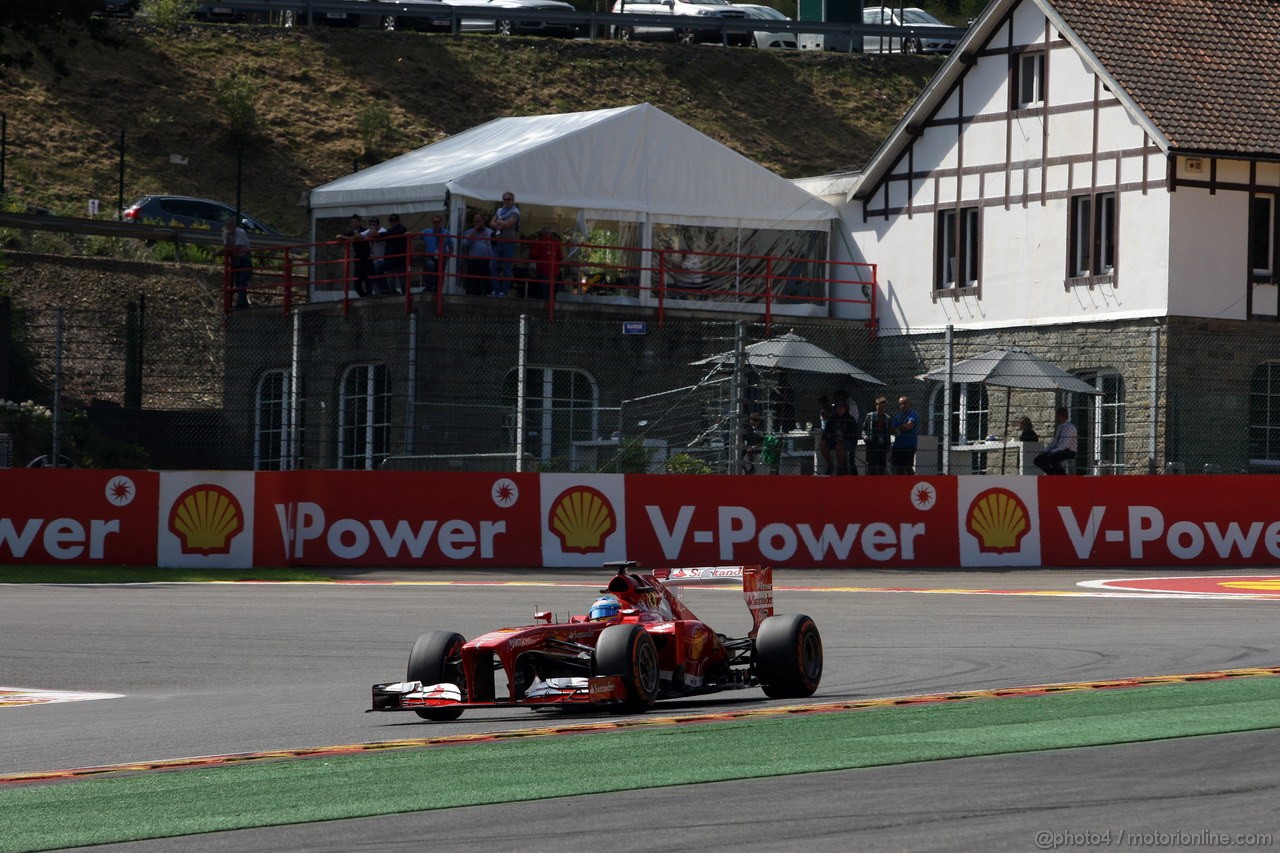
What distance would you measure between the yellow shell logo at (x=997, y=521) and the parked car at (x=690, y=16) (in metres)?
42.2

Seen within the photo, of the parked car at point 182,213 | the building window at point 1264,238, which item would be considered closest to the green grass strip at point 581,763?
the building window at point 1264,238

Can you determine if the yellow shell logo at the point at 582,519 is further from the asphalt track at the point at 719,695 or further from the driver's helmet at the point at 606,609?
the driver's helmet at the point at 606,609

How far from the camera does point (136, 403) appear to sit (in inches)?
1249

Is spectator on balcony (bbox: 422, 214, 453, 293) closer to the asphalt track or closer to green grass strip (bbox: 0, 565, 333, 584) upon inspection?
green grass strip (bbox: 0, 565, 333, 584)

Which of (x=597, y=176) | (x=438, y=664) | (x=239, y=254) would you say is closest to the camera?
(x=438, y=664)

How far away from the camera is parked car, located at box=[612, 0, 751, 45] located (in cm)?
6384

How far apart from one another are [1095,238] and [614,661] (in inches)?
898

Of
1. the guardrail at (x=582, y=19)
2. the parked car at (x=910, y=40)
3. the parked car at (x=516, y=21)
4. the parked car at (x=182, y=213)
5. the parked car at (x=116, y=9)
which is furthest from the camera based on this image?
the parked car at (x=910, y=40)

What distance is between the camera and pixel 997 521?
77.8 feet

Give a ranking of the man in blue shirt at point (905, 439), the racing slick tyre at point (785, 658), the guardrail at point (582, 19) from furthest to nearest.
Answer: the guardrail at point (582, 19) < the man in blue shirt at point (905, 439) < the racing slick tyre at point (785, 658)

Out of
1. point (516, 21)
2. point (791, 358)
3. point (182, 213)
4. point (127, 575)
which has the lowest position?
point (127, 575)

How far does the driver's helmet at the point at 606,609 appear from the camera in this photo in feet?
36.7

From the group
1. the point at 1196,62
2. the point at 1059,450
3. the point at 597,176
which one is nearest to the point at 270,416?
the point at 597,176

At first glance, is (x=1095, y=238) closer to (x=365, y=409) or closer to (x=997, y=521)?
(x=997, y=521)
